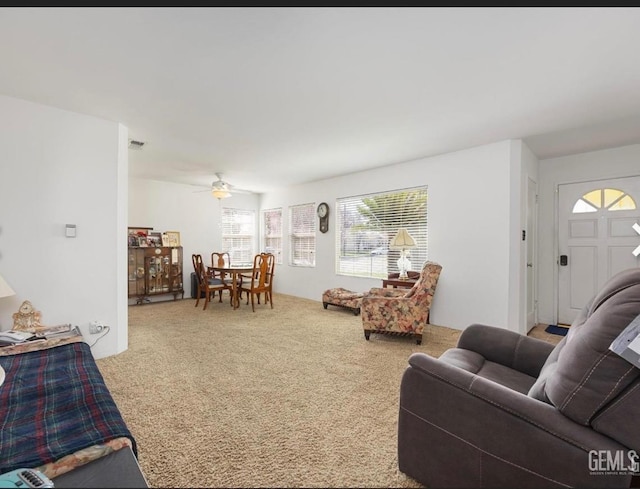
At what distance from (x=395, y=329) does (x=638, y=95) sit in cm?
301

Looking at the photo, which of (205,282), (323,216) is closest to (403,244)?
(323,216)

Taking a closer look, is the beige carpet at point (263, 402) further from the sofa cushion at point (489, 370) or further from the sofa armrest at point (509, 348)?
the sofa armrest at point (509, 348)

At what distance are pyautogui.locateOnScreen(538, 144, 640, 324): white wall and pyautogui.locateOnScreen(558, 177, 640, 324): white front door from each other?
70 millimetres

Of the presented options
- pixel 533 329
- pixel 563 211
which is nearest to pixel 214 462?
pixel 533 329

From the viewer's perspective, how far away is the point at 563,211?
436cm

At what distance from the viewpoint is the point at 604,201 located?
4.05 meters

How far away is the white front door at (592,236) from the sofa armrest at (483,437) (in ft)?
13.2

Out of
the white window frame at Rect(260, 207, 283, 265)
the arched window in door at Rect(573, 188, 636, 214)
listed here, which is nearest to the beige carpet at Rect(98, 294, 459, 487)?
the arched window in door at Rect(573, 188, 636, 214)

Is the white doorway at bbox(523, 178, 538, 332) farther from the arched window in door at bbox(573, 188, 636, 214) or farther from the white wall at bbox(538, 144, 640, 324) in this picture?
the arched window in door at bbox(573, 188, 636, 214)

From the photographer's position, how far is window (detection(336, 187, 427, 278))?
471cm

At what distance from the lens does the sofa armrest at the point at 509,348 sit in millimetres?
1862

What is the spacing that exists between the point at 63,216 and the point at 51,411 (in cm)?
214

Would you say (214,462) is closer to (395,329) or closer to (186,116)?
(395,329)

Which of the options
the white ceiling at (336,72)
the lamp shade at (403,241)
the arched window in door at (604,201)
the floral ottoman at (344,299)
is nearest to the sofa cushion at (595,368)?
the white ceiling at (336,72)
